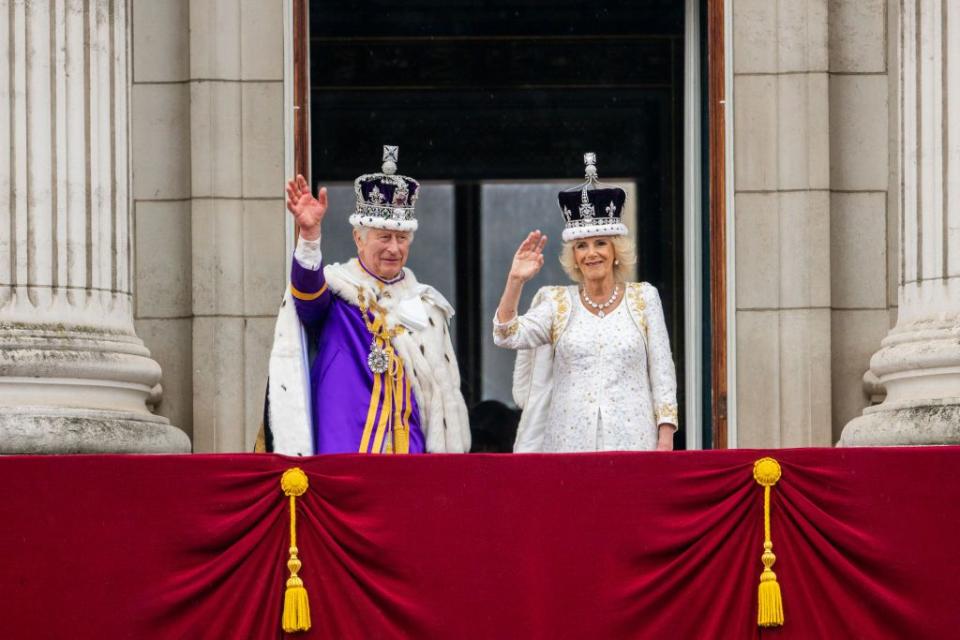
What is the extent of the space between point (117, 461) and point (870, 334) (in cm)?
510

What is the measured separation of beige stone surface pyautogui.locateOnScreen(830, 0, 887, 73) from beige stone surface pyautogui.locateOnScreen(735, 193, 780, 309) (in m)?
0.91

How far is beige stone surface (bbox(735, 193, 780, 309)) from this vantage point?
13.0 meters

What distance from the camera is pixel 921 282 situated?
11500 millimetres

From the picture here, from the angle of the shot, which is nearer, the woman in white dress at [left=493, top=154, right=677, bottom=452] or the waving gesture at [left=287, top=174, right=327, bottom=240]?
the waving gesture at [left=287, top=174, right=327, bottom=240]

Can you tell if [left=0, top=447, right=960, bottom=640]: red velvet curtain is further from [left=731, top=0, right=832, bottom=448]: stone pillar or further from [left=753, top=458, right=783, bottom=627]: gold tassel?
[left=731, top=0, right=832, bottom=448]: stone pillar

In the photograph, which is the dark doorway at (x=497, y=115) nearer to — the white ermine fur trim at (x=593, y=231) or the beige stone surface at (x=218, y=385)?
the beige stone surface at (x=218, y=385)

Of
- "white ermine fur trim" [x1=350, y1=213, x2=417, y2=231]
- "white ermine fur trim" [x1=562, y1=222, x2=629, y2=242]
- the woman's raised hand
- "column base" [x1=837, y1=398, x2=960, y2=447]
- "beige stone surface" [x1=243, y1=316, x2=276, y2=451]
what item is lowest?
"column base" [x1=837, y1=398, x2=960, y2=447]

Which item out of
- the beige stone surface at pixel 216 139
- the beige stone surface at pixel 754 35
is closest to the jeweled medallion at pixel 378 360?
the beige stone surface at pixel 216 139

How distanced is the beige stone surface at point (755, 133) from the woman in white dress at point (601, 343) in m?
2.28

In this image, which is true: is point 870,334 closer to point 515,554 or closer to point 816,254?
point 816,254

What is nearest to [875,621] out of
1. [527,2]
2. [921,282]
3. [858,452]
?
[858,452]

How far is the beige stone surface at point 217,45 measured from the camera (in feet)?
42.8

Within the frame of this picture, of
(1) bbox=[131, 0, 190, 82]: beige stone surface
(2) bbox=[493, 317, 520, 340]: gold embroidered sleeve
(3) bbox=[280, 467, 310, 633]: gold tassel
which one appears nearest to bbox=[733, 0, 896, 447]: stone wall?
(2) bbox=[493, 317, 520, 340]: gold embroidered sleeve

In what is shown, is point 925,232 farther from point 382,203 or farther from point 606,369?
point 382,203
